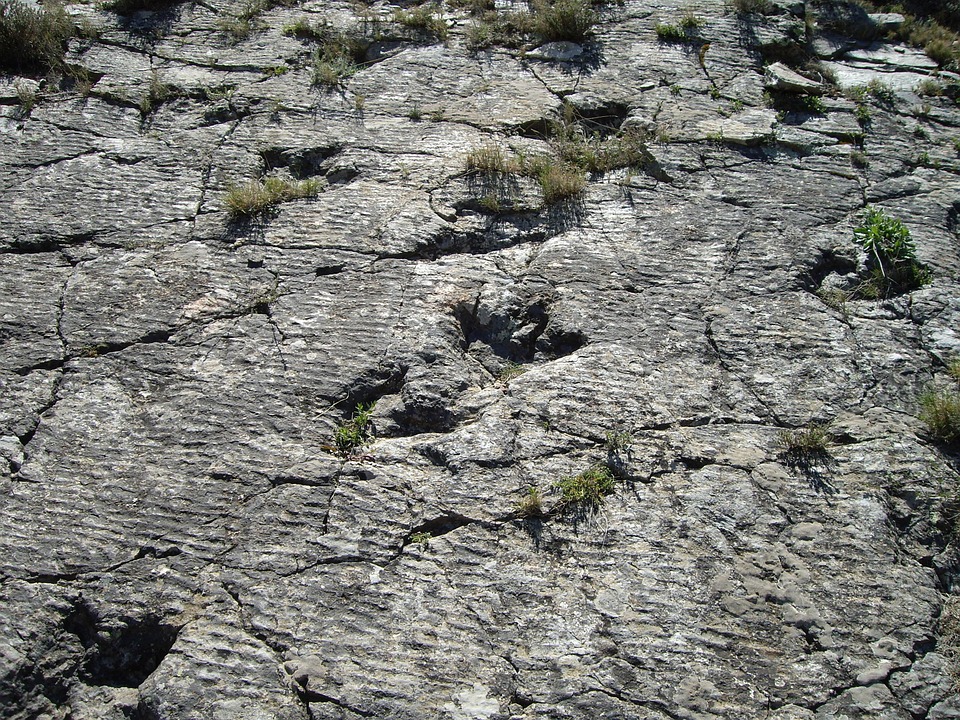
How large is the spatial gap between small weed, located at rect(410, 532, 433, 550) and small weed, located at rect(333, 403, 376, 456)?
604 millimetres

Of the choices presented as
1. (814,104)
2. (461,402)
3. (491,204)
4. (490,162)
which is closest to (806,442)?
(461,402)

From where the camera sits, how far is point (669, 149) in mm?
5305

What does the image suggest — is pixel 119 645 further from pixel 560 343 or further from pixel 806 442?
pixel 806 442

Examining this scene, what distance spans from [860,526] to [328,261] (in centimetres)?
336

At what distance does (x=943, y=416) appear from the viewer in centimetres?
375

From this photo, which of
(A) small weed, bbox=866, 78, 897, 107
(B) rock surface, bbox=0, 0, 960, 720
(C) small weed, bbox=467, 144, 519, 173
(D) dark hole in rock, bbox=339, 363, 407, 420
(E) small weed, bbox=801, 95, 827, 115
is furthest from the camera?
(A) small weed, bbox=866, 78, 897, 107

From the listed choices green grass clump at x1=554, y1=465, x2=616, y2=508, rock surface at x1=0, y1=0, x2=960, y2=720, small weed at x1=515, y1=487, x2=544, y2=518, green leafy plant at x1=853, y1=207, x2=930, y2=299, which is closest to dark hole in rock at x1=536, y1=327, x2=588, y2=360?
rock surface at x1=0, y1=0, x2=960, y2=720

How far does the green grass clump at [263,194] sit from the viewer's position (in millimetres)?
4816

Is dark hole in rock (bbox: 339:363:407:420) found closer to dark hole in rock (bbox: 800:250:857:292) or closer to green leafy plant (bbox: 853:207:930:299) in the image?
dark hole in rock (bbox: 800:250:857:292)

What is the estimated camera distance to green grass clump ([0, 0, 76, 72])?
231 inches

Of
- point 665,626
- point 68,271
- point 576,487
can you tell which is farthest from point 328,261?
point 665,626

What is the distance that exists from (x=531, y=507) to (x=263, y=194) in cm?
289

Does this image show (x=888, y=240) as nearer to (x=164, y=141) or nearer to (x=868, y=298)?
(x=868, y=298)

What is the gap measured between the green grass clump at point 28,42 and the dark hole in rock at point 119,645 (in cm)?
474
